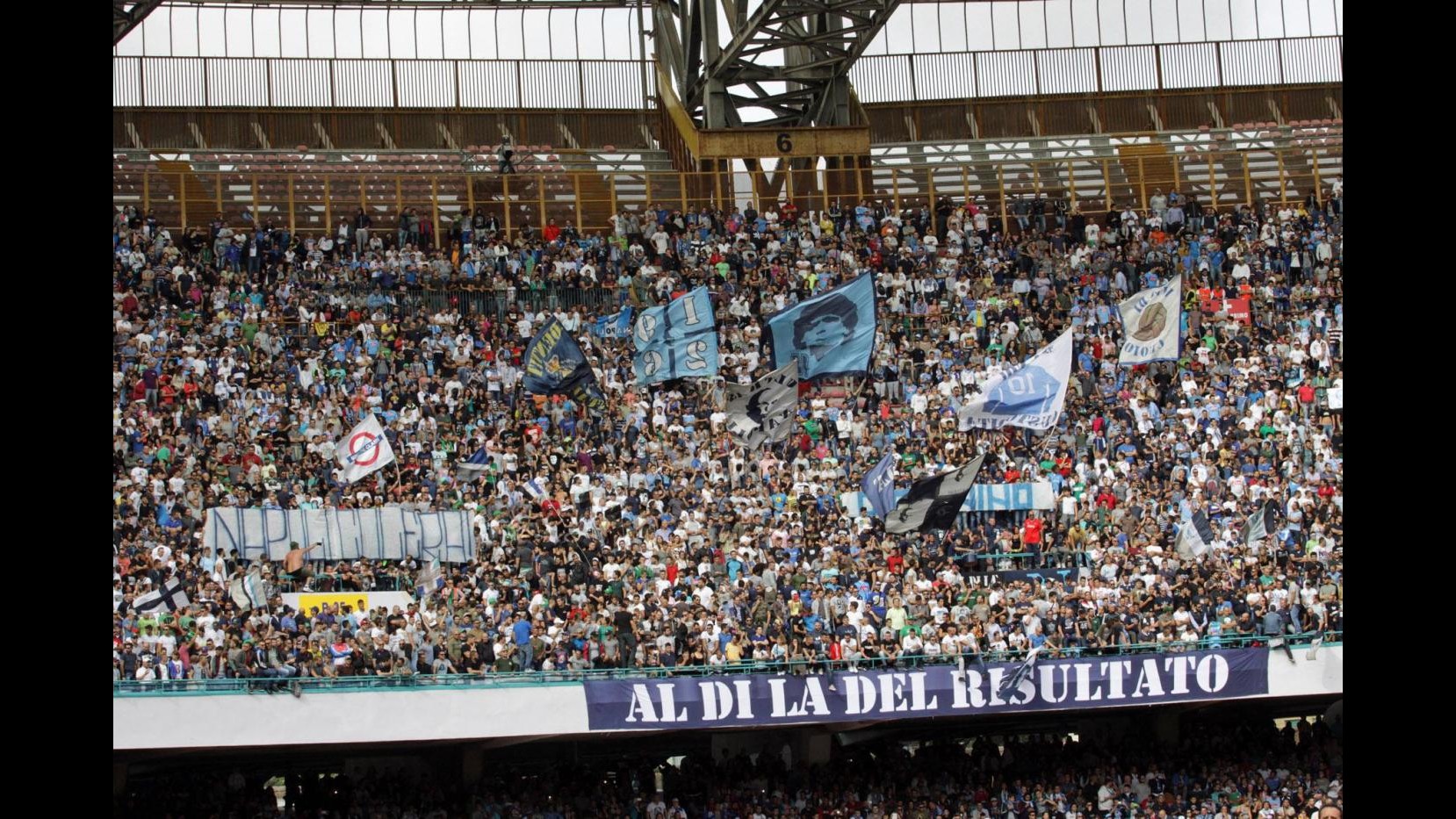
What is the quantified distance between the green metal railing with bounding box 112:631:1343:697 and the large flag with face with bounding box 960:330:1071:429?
601 cm

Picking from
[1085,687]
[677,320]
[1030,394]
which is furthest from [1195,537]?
[677,320]

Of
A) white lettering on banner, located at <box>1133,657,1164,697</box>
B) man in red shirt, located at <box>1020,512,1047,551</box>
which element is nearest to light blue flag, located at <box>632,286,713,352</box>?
man in red shirt, located at <box>1020,512,1047,551</box>

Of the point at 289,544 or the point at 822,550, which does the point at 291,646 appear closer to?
the point at 289,544

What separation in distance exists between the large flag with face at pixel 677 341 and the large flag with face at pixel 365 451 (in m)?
5.34

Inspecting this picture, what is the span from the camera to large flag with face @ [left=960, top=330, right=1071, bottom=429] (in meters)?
30.9

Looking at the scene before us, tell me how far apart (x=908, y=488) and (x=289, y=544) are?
10100 mm

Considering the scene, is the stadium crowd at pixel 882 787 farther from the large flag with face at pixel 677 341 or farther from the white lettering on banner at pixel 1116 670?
the large flag with face at pixel 677 341

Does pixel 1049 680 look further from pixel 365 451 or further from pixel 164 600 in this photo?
pixel 164 600

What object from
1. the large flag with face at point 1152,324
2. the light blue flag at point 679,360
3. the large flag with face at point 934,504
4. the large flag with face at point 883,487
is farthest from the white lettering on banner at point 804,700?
the large flag with face at point 1152,324

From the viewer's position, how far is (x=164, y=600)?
24.9 metres

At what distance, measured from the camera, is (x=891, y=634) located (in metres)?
25.6

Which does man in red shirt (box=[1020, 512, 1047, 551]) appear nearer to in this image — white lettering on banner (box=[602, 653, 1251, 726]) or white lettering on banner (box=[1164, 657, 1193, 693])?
white lettering on banner (box=[602, 653, 1251, 726])

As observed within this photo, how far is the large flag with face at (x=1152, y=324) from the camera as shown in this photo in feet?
107
